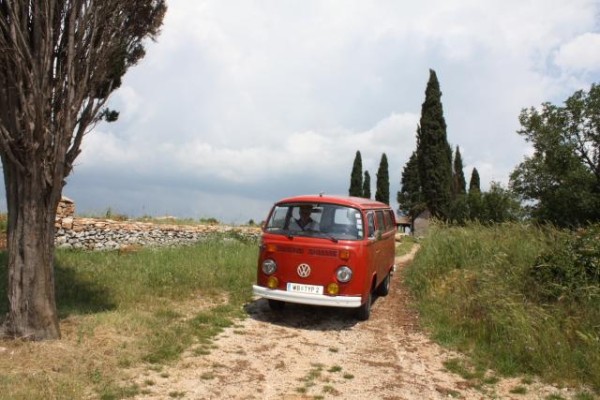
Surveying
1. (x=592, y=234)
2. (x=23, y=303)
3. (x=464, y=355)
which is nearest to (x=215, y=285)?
(x=23, y=303)

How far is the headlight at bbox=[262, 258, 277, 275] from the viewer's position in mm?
7879

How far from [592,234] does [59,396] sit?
351 inches

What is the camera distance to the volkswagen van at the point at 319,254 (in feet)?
24.9

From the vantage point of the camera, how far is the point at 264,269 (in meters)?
7.97

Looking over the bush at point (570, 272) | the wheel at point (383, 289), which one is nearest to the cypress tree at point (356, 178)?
the wheel at point (383, 289)

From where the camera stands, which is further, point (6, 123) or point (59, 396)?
point (6, 123)

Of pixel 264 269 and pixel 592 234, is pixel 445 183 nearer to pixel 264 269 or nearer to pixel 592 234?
pixel 592 234

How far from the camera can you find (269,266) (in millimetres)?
7926

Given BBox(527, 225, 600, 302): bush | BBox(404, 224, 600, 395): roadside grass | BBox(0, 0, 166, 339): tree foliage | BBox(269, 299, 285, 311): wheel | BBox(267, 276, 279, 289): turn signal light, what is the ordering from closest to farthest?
1. BBox(0, 0, 166, 339): tree foliage
2. BBox(404, 224, 600, 395): roadside grass
3. BBox(527, 225, 600, 302): bush
4. BBox(267, 276, 279, 289): turn signal light
5. BBox(269, 299, 285, 311): wheel

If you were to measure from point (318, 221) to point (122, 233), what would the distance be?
434 inches

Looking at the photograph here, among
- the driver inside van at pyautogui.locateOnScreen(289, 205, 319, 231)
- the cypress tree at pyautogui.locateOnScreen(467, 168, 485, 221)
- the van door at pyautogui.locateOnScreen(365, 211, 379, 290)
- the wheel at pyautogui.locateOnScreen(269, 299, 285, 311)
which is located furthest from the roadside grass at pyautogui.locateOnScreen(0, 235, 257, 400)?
the cypress tree at pyautogui.locateOnScreen(467, 168, 485, 221)

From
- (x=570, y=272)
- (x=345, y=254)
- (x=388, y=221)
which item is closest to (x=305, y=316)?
(x=345, y=254)

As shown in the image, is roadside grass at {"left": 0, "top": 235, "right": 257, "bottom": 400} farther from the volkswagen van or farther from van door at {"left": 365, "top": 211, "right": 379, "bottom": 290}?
van door at {"left": 365, "top": 211, "right": 379, "bottom": 290}

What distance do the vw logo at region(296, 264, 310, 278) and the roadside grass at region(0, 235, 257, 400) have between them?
1409 millimetres
